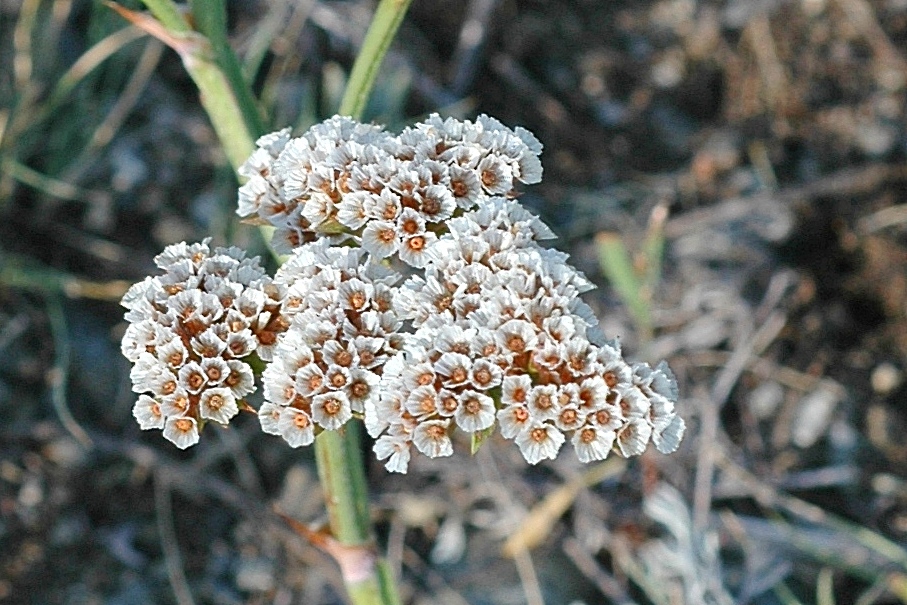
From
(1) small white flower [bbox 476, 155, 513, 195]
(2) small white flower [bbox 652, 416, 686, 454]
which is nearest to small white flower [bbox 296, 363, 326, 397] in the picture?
(1) small white flower [bbox 476, 155, 513, 195]

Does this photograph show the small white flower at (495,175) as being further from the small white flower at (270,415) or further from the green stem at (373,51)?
the small white flower at (270,415)

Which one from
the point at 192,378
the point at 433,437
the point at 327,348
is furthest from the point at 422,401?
the point at 192,378

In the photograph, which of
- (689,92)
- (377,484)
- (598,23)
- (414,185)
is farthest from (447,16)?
(414,185)

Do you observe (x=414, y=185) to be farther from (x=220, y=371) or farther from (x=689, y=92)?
(x=689, y=92)

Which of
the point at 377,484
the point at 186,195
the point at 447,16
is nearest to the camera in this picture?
the point at 377,484

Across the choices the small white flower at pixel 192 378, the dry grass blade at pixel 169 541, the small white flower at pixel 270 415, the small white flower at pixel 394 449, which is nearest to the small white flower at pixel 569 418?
the small white flower at pixel 394 449

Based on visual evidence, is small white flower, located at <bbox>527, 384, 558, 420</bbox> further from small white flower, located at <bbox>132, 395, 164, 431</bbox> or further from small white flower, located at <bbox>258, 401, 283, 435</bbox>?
small white flower, located at <bbox>132, 395, 164, 431</bbox>

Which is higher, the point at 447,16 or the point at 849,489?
the point at 447,16
